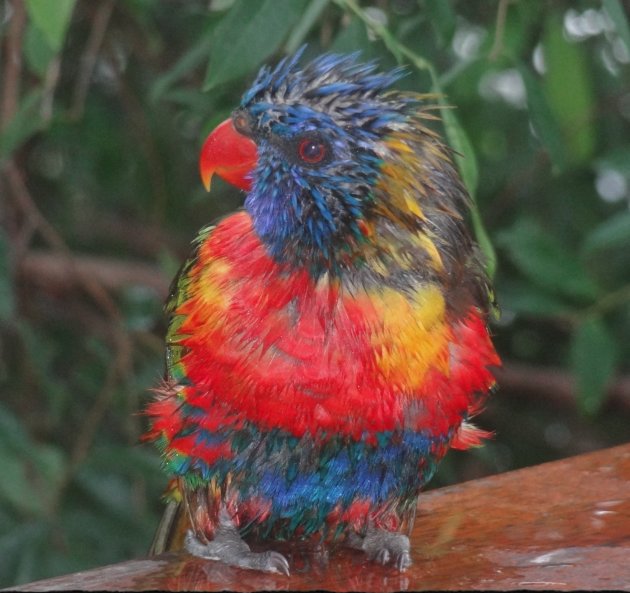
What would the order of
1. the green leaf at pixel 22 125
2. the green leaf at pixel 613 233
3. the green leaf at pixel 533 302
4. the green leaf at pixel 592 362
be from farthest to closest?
the green leaf at pixel 533 302, the green leaf at pixel 592 362, the green leaf at pixel 613 233, the green leaf at pixel 22 125

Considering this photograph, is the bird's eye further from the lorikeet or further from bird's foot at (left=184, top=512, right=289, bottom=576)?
bird's foot at (left=184, top=512, right=289, bottom=576)

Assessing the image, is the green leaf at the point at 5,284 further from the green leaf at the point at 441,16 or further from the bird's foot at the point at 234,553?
the green leaf at the point at 441,16

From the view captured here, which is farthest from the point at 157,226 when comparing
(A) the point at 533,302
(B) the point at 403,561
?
(B) the point at 403,561

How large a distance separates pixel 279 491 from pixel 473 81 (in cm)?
119

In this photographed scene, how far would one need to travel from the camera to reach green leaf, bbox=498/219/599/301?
2639 millimetres

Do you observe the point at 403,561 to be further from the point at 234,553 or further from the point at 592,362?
the point at 592,362

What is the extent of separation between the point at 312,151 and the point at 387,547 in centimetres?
60

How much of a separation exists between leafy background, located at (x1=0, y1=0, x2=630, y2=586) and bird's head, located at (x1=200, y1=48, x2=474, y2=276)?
20.6 inches

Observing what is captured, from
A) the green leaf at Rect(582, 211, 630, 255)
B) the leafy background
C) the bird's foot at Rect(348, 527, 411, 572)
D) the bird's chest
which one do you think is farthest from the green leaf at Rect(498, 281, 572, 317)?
the bird's chest

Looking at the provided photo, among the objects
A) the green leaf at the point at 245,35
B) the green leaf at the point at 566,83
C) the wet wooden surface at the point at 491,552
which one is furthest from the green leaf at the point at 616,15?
the green leaf at the point at 566,83

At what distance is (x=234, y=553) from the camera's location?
161 cm

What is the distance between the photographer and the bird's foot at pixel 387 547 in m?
1.62

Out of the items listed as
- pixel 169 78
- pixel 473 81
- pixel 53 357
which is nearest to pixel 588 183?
pixel 473 81

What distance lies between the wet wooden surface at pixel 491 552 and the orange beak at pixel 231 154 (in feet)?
1.79
